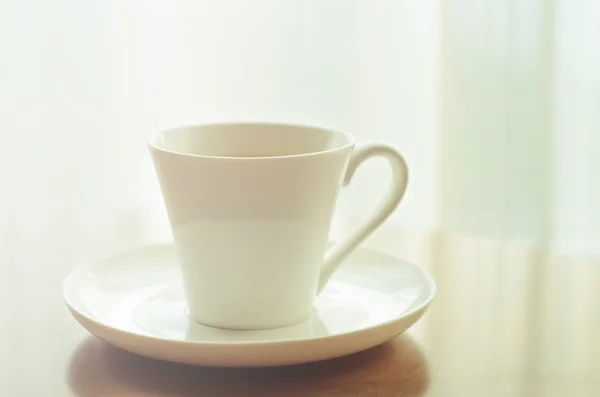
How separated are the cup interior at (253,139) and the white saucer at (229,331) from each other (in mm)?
107

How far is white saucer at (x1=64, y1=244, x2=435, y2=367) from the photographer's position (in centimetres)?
44

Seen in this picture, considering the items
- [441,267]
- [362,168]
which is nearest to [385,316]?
[441,267]

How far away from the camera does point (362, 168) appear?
109 centimetres

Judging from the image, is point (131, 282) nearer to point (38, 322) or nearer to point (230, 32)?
point (38, 322)

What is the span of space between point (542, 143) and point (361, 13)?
29cm

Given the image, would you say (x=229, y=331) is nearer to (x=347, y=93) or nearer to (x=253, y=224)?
(x=253, y=224)

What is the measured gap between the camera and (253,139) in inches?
23.6

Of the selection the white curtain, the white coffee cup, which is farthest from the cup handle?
the white curtain

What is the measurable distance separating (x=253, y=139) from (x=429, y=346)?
0.66 feet

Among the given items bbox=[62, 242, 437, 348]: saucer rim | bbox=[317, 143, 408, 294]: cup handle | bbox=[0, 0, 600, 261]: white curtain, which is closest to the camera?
bbox=[62, 242, 437, 348]: saucer rim

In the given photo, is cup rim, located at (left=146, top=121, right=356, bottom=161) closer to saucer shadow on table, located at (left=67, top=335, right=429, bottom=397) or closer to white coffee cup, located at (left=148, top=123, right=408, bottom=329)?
white coffee cup, located at (left=148, top=123, right=408, bottom=329)

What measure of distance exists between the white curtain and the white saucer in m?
0.41

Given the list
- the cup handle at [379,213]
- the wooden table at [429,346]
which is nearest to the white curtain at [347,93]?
the wooden table at [429,346]

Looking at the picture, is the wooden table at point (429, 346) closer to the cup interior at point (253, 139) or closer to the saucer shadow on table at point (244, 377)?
the saucer shadow on table at point (244, 377)
